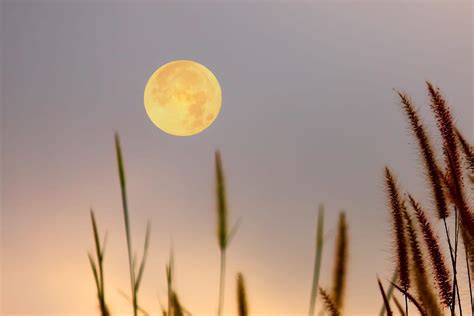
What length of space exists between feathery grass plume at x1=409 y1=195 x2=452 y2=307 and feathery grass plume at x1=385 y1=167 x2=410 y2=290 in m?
0.11

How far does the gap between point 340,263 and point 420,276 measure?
294 millimetres

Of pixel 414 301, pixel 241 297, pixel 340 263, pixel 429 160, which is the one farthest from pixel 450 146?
pixel 241 297

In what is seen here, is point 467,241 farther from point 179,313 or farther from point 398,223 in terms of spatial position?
point 179,313

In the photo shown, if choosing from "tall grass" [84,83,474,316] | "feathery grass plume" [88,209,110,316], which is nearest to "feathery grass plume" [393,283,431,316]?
"tall grass" [84,83,474,316]

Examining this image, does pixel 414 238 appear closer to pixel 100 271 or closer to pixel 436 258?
pixel 436 258

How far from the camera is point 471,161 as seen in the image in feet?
6.73

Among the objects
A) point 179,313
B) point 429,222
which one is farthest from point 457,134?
point 179,313

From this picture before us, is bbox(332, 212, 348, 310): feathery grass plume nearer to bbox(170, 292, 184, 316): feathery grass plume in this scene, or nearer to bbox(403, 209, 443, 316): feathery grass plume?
bbox(403, 209, 443, 316): feathery grass plume

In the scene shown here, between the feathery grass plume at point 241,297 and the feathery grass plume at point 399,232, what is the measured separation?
0.61m

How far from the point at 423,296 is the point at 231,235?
1.75 ft

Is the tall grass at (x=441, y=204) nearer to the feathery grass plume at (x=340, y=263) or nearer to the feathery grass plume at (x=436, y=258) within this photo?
the feathery grass plume at (x=436, y=258)

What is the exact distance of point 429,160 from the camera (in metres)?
2.18

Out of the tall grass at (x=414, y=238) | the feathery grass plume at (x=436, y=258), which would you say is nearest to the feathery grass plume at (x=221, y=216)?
the tall grass at (x=414, y=238)

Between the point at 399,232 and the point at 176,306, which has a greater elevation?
the point at 399,232
